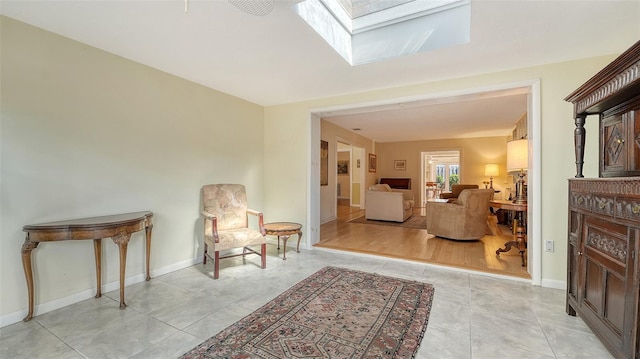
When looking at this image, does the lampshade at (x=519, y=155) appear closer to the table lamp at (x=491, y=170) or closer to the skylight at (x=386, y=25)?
the skylight at (x=386, y=25)

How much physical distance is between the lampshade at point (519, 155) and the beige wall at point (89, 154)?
12.2ft

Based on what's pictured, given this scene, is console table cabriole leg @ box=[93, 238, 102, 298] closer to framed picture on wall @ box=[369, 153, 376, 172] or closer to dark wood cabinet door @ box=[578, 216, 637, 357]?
dark wood cabinet door @ box=[578, 216, 637, 357]

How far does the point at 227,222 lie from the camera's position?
3.34 m

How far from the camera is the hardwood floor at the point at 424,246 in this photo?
10.6 feet

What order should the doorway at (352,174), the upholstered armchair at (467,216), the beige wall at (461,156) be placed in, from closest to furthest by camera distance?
the upholstered armchair at (467,216) → the beige wall at (461,156) → the doorway at (352,174)

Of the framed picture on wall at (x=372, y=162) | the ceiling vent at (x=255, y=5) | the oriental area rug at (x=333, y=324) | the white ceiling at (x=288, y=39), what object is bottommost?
the oriental area rug at (x=333, y=324)

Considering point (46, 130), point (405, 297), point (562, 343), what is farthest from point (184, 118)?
point (562, 343)

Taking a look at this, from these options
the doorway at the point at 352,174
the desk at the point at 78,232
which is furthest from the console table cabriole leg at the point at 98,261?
the doorway at the point at 352,174

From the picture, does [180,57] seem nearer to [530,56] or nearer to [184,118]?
[184,118]

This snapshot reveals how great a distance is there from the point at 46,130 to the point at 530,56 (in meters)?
4.30

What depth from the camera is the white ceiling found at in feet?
5.96

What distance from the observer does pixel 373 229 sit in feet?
17.6

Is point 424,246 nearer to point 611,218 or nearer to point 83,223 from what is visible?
point 611,218

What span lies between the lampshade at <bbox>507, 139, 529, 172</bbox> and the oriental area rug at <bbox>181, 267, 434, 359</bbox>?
1762 mm
